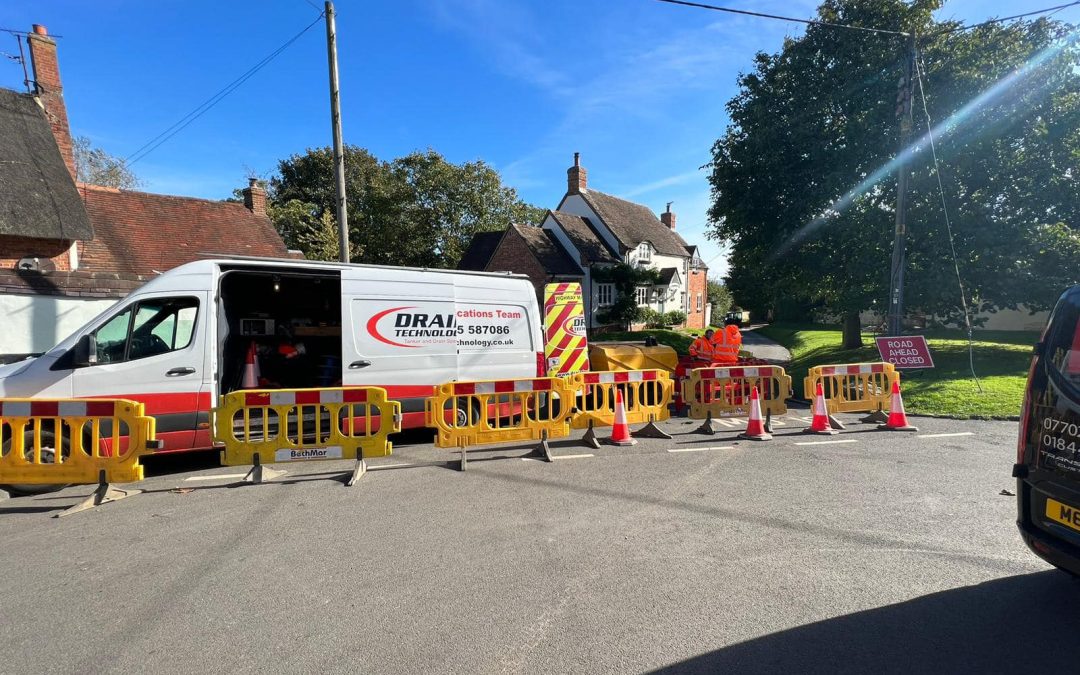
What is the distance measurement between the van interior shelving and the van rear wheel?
2.16 metres

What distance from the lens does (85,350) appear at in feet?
18.2

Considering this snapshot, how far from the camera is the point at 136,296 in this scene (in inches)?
238

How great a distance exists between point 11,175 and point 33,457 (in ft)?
35.4

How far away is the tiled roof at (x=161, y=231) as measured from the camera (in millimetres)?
15312

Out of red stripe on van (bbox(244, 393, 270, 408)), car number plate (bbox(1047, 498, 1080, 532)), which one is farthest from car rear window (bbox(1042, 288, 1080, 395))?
red stripe on van (bbox(244, 393, 270, 408))

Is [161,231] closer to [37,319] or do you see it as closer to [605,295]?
[37,319]

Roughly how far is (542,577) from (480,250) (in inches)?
1230

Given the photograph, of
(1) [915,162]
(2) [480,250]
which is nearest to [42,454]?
(1) [915,162]

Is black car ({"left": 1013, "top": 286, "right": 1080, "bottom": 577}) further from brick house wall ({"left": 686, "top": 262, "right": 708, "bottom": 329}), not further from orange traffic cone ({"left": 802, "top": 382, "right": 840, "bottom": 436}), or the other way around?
brick house wall ({"left": 686, "top": 262, "right": 708, "bottom": 329})

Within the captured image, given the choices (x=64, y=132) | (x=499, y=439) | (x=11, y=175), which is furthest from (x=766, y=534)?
(x=64, y=132)

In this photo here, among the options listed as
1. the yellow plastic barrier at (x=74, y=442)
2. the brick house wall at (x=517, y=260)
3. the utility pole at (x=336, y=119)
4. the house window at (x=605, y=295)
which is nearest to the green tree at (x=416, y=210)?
the brick house wall at (x=517, y=260)

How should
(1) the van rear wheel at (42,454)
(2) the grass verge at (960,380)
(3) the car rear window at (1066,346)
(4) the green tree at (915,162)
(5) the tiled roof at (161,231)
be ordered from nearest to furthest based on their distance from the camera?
(3) the car rear window at (1066,346) → (1) the van rear wheel at (42,454) → (2) the grass verge at (960,380) → (4) the green tree at (915,162) → (5) the tiled roof at (161,231)

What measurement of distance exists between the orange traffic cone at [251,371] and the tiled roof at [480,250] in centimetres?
2477

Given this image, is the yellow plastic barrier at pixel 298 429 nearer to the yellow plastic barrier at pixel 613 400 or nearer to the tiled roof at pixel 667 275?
the yellow plastic barrier at pixel 613 400
